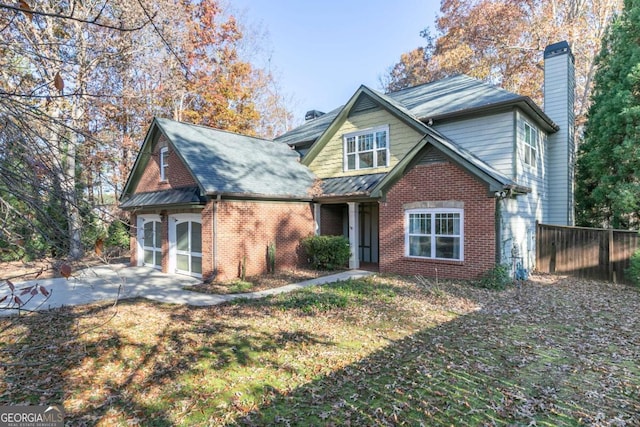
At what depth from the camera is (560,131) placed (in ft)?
49.9

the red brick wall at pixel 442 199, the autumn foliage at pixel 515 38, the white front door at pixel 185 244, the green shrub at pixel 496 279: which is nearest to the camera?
the green shrub at pixel 496 279

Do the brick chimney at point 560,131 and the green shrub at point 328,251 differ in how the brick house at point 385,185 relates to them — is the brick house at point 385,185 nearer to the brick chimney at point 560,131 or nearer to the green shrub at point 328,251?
the brick chimney at point 560,131

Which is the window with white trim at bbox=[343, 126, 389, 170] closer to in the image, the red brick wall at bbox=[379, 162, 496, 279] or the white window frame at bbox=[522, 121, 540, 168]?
the red brick wall at bbox=[379, 162, 496, 279]

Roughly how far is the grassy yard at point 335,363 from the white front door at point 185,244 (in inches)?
177

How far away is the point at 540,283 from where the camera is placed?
11.1 m

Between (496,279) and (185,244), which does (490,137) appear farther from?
(185,244)

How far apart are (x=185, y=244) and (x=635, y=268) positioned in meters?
14.7

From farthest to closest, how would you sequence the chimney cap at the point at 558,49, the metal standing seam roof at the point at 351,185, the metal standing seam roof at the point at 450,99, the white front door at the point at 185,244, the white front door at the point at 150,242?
1. the white front door at the point at 150,242
2. the chimney cap at the point at 558,49
3. the metal standing seam roof at the point at 351,185
4. the white front door at the point at 185,244
5. the metal standing seam roof at the point at 450,99

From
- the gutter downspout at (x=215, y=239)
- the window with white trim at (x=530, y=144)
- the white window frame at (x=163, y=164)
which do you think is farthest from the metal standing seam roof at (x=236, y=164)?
the window with white trim at (x=530, y=144)

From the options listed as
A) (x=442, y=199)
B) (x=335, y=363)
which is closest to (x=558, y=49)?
(x=442, y=199)

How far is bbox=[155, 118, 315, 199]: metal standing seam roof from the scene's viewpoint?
472 inches

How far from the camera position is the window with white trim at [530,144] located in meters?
13.1

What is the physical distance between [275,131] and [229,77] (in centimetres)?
766

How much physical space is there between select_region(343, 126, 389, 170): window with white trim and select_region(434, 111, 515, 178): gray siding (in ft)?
8.43
